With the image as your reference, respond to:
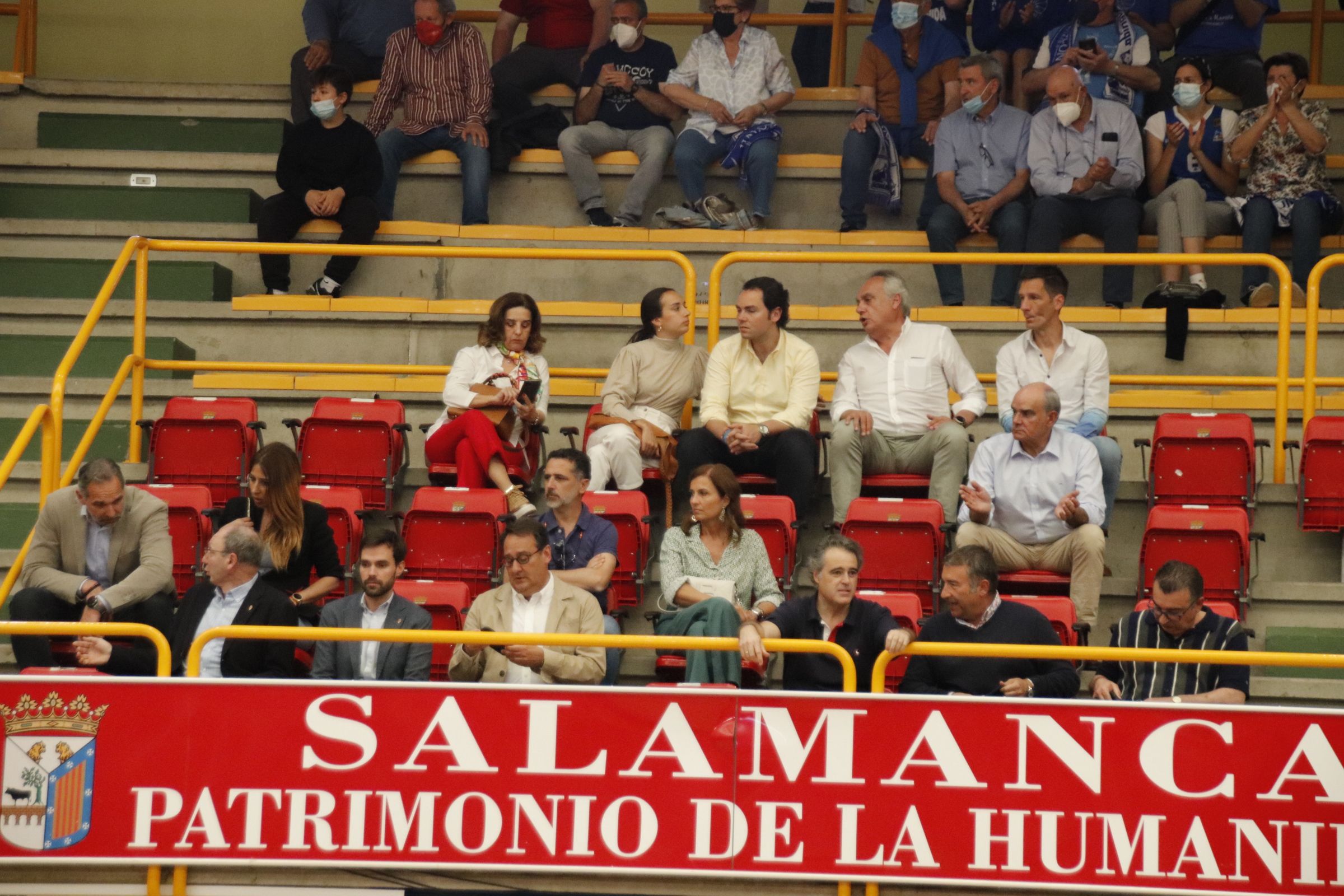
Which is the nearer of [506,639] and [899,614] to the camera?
[506,639]

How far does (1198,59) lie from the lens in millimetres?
11359

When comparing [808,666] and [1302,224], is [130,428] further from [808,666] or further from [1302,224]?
[1302,224]

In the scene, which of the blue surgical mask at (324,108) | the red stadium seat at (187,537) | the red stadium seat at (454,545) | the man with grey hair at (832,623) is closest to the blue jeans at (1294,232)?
the man with grey hair at (832,623)

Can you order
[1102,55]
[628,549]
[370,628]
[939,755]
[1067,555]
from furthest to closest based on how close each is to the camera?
[1102,55]
[628,549]
[1067,555]
[370,628]
[939,755]

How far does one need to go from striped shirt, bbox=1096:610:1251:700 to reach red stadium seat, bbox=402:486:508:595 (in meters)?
2.72

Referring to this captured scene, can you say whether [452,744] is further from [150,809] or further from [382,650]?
[150,809]

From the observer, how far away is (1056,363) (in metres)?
9.09

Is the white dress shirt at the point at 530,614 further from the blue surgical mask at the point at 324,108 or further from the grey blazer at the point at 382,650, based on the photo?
the blue surgical mask at the point at 324,108

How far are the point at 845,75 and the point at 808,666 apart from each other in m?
7.35

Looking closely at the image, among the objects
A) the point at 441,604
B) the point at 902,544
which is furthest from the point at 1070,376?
the point at 441,604

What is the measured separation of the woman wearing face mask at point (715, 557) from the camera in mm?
7758

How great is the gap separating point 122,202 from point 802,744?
7.00 metres

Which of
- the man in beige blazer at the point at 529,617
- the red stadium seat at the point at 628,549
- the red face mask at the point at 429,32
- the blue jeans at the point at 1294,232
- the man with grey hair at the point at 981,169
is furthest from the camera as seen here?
the red face mask at the point at 429,32

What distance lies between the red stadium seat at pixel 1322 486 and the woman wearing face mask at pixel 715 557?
2.45m
